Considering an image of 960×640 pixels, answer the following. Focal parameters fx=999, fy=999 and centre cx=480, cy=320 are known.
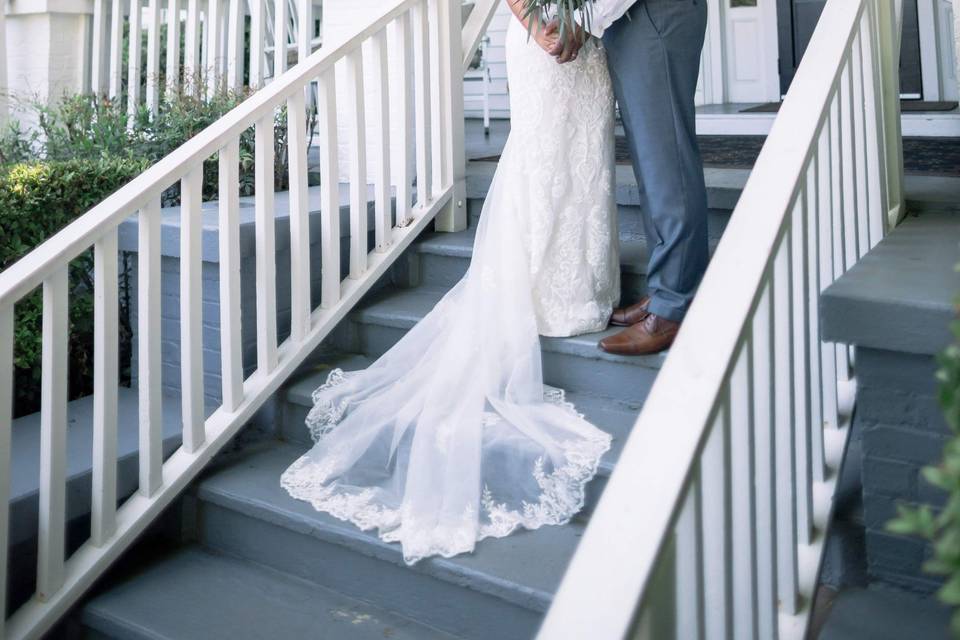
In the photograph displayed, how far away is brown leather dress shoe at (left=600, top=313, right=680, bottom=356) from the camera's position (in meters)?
2.57

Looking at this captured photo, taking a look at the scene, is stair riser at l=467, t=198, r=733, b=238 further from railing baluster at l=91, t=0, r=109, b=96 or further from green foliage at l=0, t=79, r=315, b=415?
railing baluster at l=91, t=0, r=109, b=96

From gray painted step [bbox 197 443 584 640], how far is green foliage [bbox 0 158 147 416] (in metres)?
0.84

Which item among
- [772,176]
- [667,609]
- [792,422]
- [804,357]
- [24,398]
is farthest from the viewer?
[24,398]

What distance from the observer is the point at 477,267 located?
9.03 feet

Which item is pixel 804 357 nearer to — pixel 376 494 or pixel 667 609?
pixel 667 609

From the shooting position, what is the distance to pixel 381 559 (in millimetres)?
2260

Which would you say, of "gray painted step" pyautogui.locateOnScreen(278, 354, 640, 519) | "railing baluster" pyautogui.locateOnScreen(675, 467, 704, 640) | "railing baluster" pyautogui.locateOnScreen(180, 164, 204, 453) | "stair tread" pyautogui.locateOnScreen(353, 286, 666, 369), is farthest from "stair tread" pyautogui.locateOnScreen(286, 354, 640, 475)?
"railing baluster" pyautogui.locateOnScreen(675, 467, 704, 640)

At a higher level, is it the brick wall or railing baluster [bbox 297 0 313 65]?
railing baluster [bbox 297 0 313 65]

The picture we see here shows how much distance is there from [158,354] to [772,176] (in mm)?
1541

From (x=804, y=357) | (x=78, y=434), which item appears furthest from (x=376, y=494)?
(x=804, y=357)

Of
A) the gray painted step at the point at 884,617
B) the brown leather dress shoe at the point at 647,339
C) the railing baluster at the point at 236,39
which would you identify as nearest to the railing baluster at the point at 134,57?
the railing baluster at the point at 236,39

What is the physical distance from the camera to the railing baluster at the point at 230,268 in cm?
258

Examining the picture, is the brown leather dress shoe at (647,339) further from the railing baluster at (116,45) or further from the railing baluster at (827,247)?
the railing baluster at (116,45)

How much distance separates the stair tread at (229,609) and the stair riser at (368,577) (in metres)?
0.03
